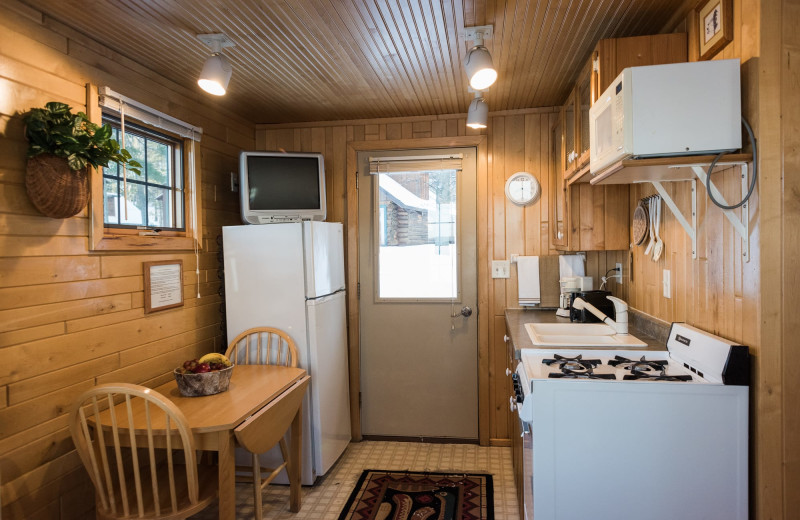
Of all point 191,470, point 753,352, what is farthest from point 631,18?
point 191,470

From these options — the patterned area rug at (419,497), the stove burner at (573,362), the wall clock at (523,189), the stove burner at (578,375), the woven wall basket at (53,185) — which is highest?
the wall clock at (523,189)

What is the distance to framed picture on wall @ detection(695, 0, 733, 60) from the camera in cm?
157

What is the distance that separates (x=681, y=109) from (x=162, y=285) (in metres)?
2.47

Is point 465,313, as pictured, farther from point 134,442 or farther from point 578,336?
point 134,442

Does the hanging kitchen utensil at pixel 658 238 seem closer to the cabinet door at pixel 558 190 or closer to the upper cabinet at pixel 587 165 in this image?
the upper cabinet at pixel 587 165

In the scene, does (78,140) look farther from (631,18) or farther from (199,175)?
(631,18)

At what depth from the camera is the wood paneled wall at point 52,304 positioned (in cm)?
179

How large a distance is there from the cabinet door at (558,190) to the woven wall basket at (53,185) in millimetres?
2416

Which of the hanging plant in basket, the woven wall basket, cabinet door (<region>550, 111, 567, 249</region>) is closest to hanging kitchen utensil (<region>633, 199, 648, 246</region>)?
cabinet door (<region>550, 111, 567, 249</region>)

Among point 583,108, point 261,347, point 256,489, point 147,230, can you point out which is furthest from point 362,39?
point 256,489

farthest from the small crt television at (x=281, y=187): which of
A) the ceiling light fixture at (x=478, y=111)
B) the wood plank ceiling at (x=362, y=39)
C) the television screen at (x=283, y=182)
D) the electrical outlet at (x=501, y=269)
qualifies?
the electrical outlet at (x=501, y=269)

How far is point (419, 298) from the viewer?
346 cm

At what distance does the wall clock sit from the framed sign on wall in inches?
84.4

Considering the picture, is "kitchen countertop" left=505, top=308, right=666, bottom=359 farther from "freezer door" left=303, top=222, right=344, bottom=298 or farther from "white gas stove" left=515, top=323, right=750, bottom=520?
"freezer door" left=303, top=222, right=344, bottom=298
